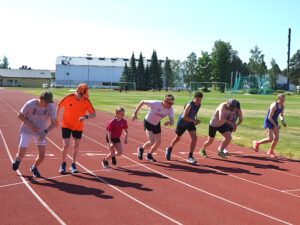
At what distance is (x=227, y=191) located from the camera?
8625mm

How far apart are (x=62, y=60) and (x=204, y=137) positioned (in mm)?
115376

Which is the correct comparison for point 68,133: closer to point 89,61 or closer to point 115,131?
point 115,131

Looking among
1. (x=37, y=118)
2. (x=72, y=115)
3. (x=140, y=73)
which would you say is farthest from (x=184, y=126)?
(x=140, y=73)

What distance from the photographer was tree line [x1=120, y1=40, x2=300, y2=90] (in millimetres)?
113875

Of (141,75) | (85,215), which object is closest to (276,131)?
(85,215)

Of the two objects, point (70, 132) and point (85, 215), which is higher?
point (70, 132)

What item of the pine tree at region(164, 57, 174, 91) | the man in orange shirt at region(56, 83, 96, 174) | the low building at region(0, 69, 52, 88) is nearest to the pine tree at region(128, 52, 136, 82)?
the pine tree at region(164, 57, 174, 91)

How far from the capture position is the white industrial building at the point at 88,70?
420ft

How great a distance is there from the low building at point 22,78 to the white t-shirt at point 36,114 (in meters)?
127

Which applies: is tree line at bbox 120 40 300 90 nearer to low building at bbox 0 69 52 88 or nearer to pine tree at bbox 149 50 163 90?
pine tree at bbox 149 50 163 90

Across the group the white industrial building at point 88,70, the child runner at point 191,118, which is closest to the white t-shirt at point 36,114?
the child runner at point 191,118

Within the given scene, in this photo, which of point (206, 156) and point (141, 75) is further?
point (141, 75)

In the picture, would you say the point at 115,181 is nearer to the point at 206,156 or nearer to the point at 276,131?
the point at 206,156

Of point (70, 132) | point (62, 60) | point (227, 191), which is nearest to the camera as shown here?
point (227, 191)
